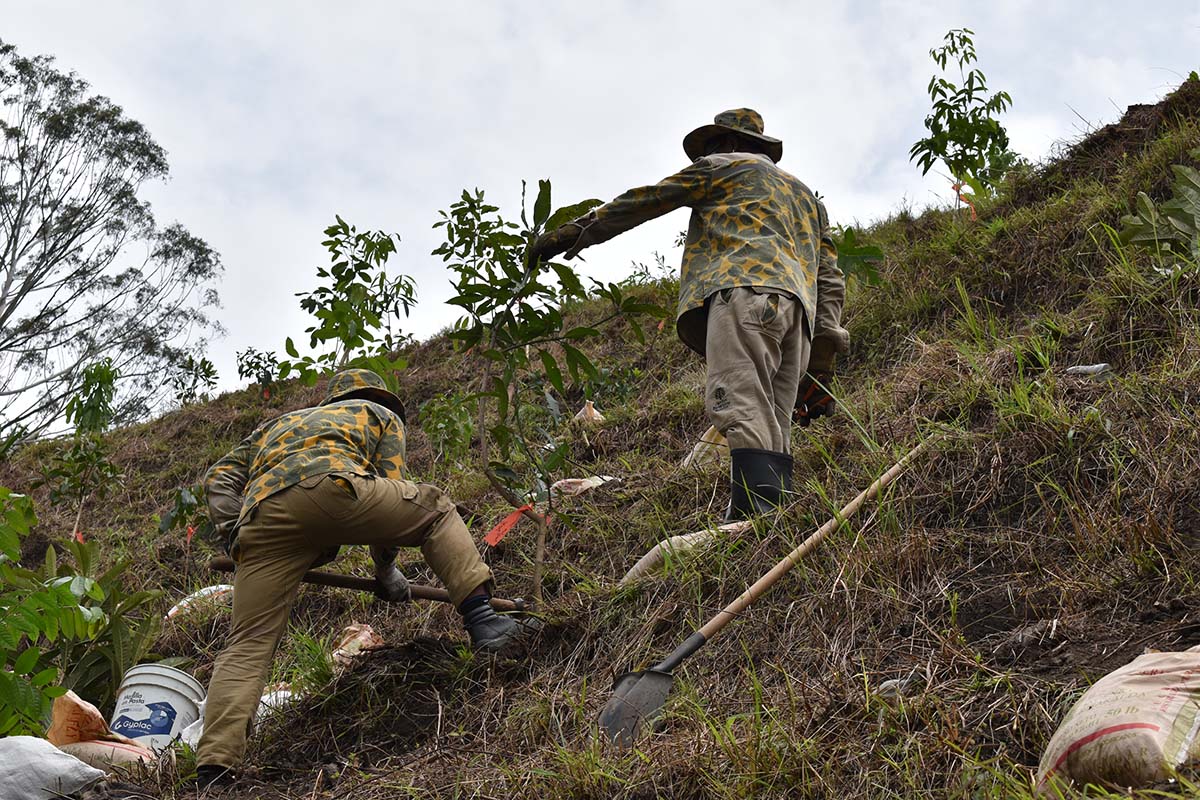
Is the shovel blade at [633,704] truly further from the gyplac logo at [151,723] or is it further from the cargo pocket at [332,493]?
the gyplac logo at [151,723]

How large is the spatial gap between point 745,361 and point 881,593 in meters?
1.13

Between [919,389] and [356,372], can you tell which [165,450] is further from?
[919,389]

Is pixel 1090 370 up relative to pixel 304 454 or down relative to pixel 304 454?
down

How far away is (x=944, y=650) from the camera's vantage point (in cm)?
247

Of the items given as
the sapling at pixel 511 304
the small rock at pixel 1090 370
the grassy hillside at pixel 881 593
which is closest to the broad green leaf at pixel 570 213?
the sapling at pixel 511 304

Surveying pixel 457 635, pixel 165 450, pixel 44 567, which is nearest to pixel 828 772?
pixel 457 635

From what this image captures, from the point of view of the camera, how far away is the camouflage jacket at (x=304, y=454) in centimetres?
343

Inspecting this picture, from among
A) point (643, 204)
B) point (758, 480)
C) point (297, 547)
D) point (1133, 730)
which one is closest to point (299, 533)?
point (297, 547)

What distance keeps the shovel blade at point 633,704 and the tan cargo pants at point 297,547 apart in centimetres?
89

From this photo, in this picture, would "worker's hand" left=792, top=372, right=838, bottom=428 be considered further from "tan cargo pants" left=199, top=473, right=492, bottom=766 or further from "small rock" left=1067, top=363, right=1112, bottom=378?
"tan cargo pants" left=199, top=473, right=492, bottom=766

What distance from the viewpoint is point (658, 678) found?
2.79 metres

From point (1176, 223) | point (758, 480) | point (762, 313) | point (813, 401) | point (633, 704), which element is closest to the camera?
point (633, 704)

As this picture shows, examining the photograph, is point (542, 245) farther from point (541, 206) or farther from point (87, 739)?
point (87, 739)

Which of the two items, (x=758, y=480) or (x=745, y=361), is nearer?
(x=758, y=480)
